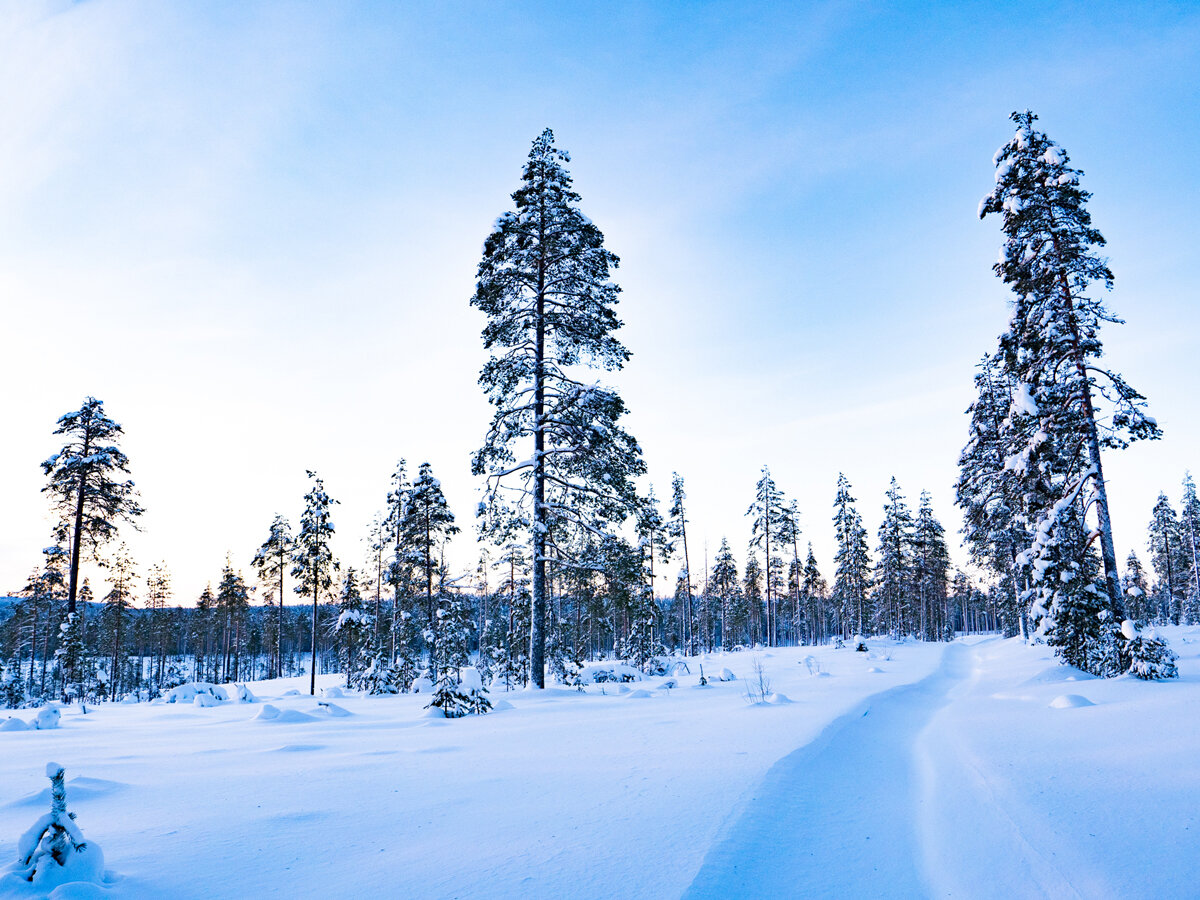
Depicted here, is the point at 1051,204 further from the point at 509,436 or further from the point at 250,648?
the point at 250,648

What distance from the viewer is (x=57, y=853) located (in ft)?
8.92

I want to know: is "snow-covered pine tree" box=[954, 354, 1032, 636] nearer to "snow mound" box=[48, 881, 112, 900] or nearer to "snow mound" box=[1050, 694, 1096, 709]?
"snow mound" box=[1050, 694, 1096, 709]

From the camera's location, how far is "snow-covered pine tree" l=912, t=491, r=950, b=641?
182 ft

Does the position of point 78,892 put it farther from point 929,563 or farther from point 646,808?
point 929,563

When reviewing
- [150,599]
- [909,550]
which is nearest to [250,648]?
[150,599]

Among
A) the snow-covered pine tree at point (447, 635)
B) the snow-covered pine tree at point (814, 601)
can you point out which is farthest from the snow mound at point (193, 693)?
the snow-covered pine tree at point (814, 601)

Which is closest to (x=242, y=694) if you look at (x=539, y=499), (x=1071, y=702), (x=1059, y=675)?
(x=539, y=499)

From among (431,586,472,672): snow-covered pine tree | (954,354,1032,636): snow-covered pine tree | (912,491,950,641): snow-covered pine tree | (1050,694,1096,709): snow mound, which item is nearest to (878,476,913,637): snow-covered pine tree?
(912,491,950,641): snow-covered pine tree

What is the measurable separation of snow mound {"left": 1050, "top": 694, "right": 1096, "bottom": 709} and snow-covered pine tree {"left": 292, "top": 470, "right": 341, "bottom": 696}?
30804 millimetres

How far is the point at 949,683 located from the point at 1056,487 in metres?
6.37

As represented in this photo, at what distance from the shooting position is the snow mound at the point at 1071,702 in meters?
9.40

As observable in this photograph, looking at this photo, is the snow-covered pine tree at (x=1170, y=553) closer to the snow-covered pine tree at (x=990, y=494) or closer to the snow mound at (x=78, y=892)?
the snow-covered pine tree at (x=990, y=494)

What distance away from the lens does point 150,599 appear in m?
70.6

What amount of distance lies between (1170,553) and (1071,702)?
249 feet
